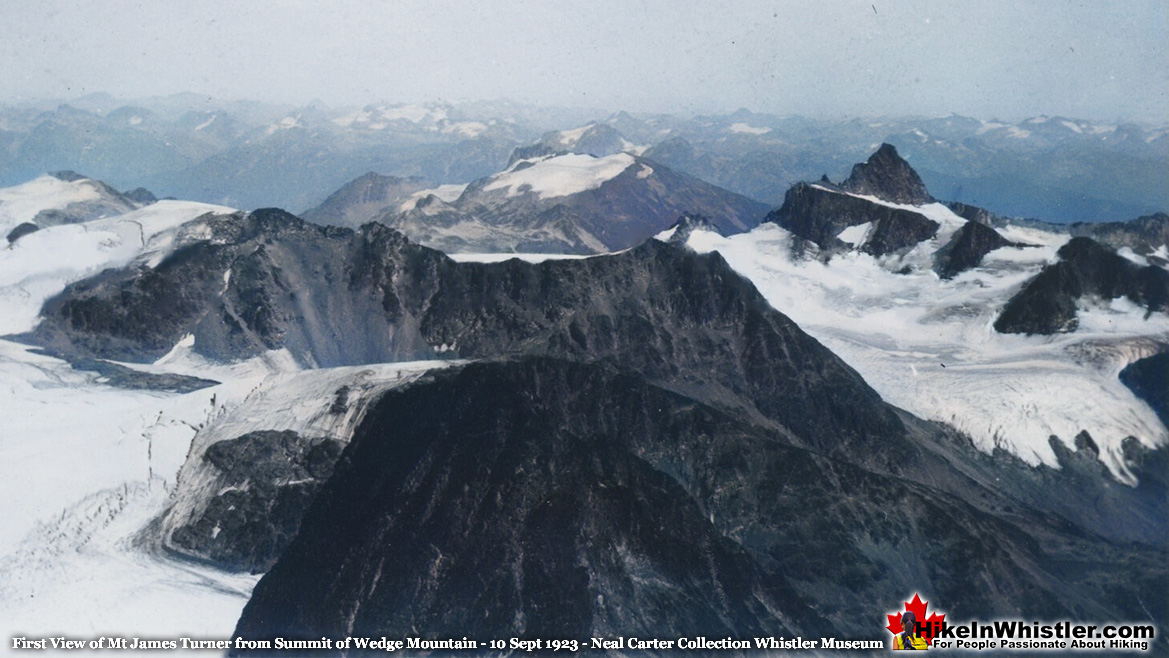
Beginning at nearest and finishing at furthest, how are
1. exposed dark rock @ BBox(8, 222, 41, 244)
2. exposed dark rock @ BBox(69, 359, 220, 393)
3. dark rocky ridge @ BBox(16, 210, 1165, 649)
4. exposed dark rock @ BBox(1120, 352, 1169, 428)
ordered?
dark rocky ridge @ BBox(16, 210, 1165, 649), exposed dark rock @ BBox(69, 359, 220, 393), exposed dark rock @ BBox(1120, 352, 1169, 428), exposed dark rock @ BBox(8, 222, 41, 244)

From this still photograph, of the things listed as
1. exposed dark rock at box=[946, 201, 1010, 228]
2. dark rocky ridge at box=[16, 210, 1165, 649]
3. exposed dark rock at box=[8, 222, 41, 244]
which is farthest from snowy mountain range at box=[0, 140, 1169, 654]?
exposed dark rock at box=[946, 201, 1010, 228]

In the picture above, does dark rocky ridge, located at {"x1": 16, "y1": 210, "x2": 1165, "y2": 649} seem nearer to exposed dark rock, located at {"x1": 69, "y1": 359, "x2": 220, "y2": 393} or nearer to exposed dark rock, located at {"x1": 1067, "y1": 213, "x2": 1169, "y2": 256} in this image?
exposed dark rock, located at {"x1": 69, "y1": 359, "x2": 220, "y2": 393}

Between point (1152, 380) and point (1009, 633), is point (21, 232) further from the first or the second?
point (1152, 380)

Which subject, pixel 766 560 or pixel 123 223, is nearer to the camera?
pixel 766 560

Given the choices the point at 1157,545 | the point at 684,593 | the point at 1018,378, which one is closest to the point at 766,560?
the point at 684,593

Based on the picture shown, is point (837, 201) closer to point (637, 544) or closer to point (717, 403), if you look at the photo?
point (717, 403)

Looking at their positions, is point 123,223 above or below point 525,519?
above

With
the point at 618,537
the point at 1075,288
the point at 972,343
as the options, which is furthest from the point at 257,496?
the point at 1075,288
